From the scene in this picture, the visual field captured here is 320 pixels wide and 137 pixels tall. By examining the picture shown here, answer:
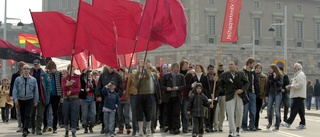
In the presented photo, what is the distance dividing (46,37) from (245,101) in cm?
582

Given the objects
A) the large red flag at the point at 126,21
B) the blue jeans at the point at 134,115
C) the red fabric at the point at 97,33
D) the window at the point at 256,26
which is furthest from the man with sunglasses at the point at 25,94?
the window at the point at 256,26

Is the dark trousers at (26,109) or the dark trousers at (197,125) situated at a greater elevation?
the dark trousers at (26,109)

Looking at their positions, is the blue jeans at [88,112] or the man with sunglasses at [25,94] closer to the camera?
the man with sunglasses at [25,94]

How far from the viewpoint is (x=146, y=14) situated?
1627cm

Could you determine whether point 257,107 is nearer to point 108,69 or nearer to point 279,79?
point 279,79

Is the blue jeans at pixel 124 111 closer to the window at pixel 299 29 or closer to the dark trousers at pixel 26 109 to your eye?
the dark trousers at pixel 26 109

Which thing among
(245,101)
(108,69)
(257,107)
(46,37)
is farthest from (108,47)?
(257,107)

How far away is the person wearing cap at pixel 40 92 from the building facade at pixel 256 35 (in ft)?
163

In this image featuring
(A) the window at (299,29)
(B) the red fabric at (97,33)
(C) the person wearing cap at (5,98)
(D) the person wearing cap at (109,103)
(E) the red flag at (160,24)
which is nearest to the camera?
(D) the person wearing cap at (109,103)

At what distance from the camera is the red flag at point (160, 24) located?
53.2ft

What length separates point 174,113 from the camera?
1684 centimetres

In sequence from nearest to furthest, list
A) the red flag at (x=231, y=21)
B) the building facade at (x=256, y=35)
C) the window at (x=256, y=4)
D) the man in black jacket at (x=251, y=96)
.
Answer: the red flag at (x=231, y=21), the man in black jacket at (x=251, y=96), the building facade at (x=256, y=35), the window at (x=256, y=4)

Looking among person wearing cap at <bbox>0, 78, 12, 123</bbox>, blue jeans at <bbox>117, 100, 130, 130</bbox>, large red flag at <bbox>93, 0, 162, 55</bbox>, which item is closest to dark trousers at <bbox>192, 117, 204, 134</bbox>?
blue jeans at <bbox>117, 100, 130, 130</bbox>

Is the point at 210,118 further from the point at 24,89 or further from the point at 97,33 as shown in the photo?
the point at 24,89
